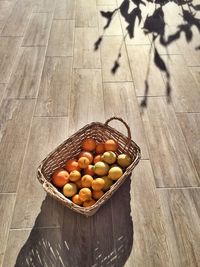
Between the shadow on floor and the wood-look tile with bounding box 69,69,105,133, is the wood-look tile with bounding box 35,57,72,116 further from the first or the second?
the shadow on floor

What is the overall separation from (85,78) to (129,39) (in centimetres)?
87

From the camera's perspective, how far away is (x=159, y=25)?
10.8ft

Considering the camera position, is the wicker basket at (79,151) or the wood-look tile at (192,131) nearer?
the wicker basket at (79,151)

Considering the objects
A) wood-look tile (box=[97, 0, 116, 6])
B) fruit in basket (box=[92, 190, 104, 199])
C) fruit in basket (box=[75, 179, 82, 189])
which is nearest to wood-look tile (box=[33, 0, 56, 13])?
wood-look tile (box=[97, 0, 116, 6])

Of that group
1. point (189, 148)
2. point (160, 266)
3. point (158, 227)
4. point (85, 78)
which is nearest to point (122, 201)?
point (158, 227)

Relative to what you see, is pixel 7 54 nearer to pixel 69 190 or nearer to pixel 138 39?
pixel 138 39

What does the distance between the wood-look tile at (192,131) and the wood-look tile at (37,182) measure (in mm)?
942

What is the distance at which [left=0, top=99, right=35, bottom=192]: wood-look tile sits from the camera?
1.85 m

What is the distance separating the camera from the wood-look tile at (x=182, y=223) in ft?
4.98

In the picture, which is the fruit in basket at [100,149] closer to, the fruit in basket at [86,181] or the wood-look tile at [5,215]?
the fruit in basket at [86,181]

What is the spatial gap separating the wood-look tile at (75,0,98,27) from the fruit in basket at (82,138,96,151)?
2044mm

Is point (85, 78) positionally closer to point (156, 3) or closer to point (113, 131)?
point (113, 131)

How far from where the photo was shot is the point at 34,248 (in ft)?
5.04

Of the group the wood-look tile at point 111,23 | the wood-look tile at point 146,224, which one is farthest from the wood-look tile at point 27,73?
the wood-look tile at point 146,224
